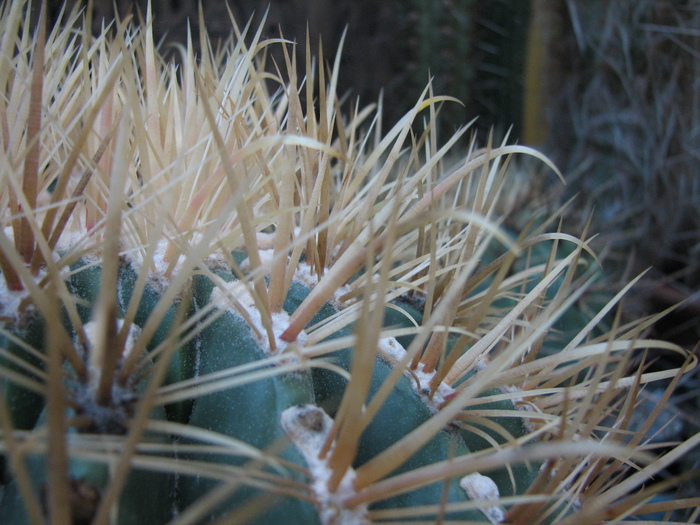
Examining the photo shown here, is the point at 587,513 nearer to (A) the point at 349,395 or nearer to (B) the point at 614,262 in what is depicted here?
(A) the point at 349,395

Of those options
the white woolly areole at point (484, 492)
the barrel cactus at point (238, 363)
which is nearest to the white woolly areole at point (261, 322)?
the barrel cactus at point (238, 363)

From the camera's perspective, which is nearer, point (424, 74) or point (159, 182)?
point (159, 182)

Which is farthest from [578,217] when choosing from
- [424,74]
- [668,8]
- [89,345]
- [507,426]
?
[89,345]

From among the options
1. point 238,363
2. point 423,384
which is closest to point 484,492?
point 423,384

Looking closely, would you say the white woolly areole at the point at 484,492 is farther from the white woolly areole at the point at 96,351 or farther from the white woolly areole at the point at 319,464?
the white woolly areole at the point at 96,351

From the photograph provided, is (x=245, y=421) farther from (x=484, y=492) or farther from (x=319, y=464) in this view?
(x=484, y=492)

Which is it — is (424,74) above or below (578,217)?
above
